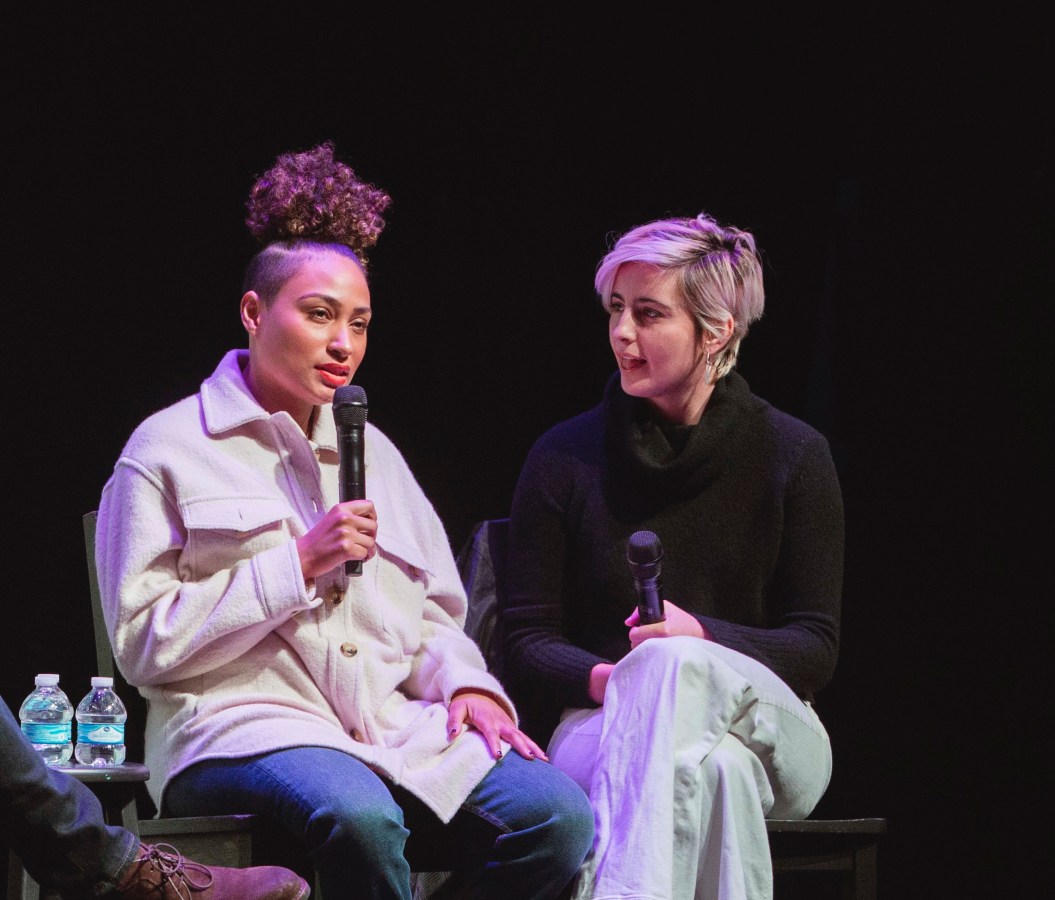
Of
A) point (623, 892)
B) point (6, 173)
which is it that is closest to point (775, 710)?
point (623, 892)

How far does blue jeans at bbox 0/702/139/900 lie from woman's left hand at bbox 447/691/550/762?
1.97ft

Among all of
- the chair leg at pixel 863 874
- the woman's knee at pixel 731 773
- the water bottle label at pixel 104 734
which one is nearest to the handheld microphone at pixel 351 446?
the water bottle label at pixel 104 734

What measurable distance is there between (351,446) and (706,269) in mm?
936

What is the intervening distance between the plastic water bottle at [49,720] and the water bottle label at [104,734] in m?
0.03

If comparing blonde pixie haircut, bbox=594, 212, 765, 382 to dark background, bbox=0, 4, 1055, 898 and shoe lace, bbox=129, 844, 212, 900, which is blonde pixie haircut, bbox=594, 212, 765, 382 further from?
shoe lace, bbox=129, 844, 212, 900

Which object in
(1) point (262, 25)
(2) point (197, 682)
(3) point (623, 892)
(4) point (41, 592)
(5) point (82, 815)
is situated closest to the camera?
(5) point (82, 815)

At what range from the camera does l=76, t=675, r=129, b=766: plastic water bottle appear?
2504mm

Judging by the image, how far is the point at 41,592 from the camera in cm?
295

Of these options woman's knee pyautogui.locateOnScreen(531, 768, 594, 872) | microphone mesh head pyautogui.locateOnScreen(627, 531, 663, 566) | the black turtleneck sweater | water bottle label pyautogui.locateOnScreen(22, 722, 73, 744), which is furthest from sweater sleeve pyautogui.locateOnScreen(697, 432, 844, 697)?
water bottle label pyautogui.locateOnScreen(22, 722, 73, 744)

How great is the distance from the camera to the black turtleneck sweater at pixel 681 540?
2.81 m

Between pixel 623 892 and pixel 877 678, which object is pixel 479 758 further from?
pixel 877 678

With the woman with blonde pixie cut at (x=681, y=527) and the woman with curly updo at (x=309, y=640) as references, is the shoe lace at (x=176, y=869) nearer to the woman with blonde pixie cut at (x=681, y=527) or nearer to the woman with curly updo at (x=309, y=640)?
the woman with curly updo at (x=309, y=640)

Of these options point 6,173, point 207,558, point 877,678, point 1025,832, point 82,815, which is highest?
point 6,173

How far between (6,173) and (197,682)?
1.25m
